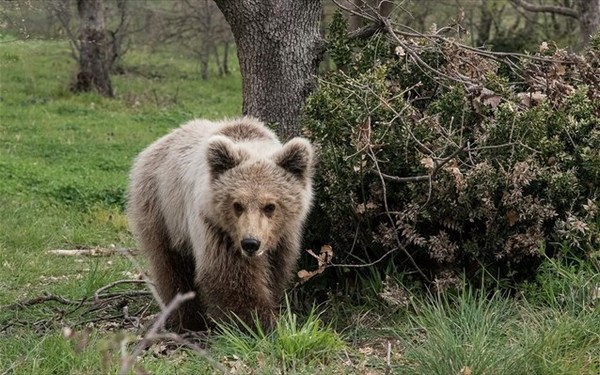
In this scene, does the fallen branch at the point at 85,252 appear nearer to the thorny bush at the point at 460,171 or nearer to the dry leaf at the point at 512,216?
the thorny bush at the point at 460,171

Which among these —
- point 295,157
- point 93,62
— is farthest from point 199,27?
point 295,157

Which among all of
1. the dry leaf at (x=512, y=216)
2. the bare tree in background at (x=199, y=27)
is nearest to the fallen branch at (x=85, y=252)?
the dry leaf at (x=512, y=216)

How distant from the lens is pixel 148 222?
265 inches

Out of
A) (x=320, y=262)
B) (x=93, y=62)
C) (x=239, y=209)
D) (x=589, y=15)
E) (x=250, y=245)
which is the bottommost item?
(x=93, y=62)

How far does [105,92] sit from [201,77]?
543 cm

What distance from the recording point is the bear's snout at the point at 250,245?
17.5 feet

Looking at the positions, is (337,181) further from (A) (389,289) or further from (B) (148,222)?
(B) (148,222)

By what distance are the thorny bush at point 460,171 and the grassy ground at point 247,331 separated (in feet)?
0.92

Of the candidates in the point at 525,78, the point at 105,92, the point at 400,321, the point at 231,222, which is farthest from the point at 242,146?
the point at 105,92

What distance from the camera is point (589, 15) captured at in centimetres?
1359

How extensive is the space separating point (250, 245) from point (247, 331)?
2.57 feet

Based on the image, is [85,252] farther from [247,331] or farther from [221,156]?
[221,156]

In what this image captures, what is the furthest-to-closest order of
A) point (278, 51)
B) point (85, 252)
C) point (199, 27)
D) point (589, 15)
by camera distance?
point (199, 27) → point (589, 15) → point (85, 252) → point (278, 51)

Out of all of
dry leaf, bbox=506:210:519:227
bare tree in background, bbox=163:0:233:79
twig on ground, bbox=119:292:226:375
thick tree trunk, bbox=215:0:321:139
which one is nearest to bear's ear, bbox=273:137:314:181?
dry leaf, bbox=506:210:519:227
